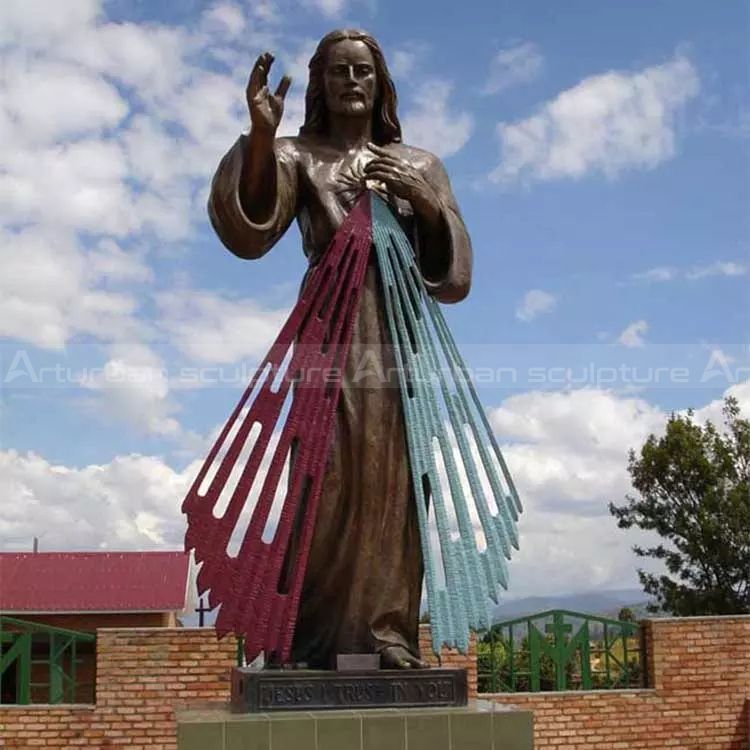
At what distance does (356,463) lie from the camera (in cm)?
359

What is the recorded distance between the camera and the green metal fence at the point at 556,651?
26.0 feet

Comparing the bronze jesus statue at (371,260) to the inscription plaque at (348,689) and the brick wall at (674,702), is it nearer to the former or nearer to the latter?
the inscription plaque at (348,689)

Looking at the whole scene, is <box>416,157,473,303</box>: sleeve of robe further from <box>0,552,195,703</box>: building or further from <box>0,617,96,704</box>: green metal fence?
<box>0,552,195,703</box>: building

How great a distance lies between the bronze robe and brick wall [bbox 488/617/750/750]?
185 inches

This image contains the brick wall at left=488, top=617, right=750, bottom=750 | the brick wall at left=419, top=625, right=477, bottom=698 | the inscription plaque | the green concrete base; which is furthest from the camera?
the brick wall at left=488, top=617, right=750, bottom=750

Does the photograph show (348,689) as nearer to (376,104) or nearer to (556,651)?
(376,104)

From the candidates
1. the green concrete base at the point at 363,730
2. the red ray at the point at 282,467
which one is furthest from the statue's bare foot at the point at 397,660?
the red ray at the point at 282,467

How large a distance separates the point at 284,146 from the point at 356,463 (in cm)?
126

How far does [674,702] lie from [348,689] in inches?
219

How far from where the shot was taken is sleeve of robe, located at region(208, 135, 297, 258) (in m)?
3.73

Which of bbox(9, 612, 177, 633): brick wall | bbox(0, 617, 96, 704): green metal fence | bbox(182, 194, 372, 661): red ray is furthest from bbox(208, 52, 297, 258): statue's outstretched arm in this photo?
bbox(9, 612, 177, 633): brick wall

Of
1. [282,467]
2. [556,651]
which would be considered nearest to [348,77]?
[282,467]

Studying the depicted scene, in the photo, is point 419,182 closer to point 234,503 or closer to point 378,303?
point 378,303

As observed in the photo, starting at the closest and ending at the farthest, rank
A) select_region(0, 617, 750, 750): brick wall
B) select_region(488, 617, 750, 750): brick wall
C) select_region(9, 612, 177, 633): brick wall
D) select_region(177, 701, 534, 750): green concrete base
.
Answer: select_region(177, 701, 534, 750): green concrete base → select_region(0, 617, 750, 750): brick wall → select_region(488, 617, 750, 750): brick wall → select_region(9, 612, 177, 633): brick wall
